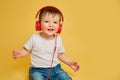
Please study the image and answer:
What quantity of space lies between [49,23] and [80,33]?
0.52 meters

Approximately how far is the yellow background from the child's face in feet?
0.99

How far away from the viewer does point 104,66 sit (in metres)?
1.71

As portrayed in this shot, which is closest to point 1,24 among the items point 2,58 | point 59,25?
point 2,58

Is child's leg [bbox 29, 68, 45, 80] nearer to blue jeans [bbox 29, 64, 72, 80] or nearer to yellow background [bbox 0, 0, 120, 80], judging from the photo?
blue jeans [bbox 29, 64, 72, 80]

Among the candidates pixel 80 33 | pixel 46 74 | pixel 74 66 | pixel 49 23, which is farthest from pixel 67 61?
pixel 80 33


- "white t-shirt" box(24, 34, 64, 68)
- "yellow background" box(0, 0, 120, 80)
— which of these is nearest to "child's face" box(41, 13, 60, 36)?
"white t-shirt" box(24, 34, 64, 68)

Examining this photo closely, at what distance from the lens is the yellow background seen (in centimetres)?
166

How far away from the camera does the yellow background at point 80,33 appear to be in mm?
1655

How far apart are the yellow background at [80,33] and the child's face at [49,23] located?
0.30m

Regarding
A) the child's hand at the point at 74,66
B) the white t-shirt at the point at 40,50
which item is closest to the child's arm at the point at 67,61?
the child's hand at the point at 74,66

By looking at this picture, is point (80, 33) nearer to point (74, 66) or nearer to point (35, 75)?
point (74, 66)

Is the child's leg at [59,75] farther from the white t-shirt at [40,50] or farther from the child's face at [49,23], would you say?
the child's face at [49,23]

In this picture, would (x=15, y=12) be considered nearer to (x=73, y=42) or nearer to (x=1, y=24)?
(x=1, y=24)

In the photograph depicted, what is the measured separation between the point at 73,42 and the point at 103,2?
368 millimetres
